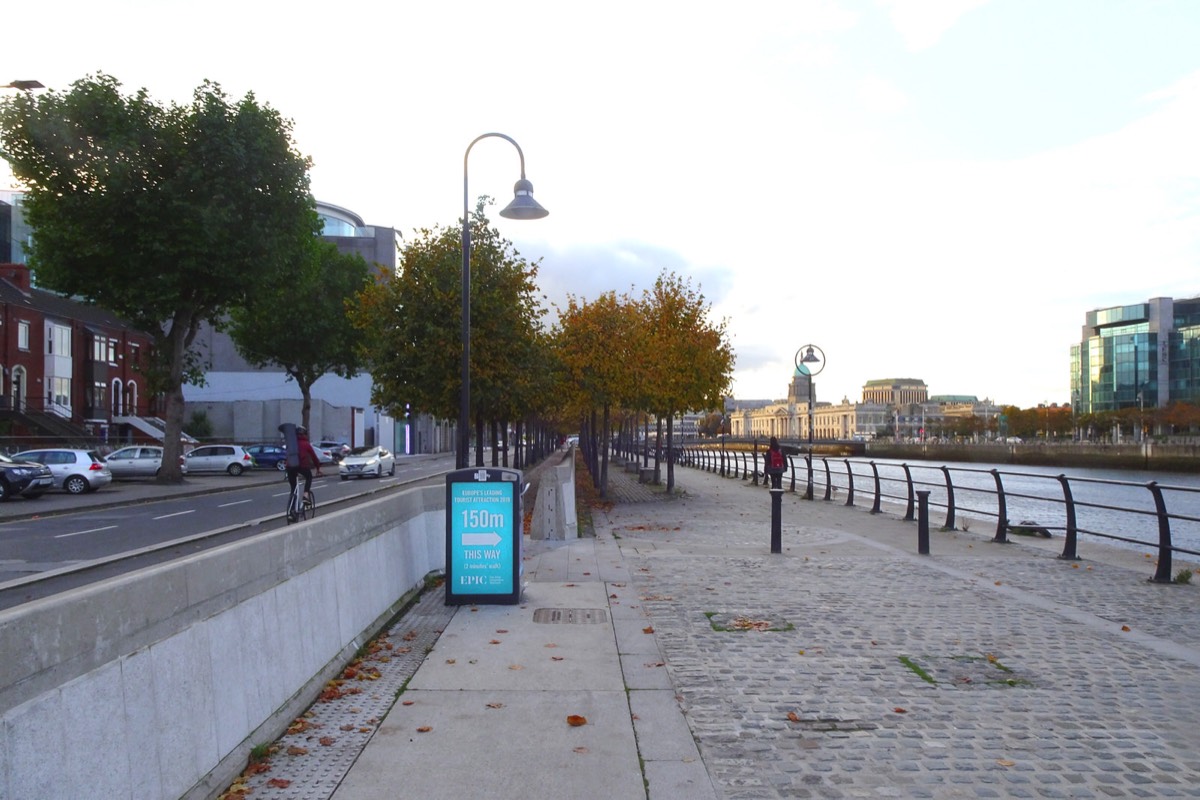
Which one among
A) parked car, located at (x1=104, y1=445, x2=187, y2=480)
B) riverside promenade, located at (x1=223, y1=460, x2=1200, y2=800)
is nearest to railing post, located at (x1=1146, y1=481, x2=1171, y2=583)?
riverside promenade, located at (x1=223, y1=460, x2=1200, y2=800)

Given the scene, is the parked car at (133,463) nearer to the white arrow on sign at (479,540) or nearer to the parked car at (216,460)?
the parked car at (216,460)

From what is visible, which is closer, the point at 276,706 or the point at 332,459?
the point at 276,706

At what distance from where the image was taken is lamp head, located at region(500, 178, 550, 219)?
47.7 feet

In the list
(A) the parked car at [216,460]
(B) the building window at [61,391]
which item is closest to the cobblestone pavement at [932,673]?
(A) the parked car at [216,460]

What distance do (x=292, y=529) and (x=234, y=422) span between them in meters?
71.4

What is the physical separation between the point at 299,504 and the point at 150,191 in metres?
17.2

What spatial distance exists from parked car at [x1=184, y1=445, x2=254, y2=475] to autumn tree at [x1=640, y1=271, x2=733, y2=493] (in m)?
24.5

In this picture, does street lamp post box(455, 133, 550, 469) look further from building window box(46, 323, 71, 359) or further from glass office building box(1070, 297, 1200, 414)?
glass office building box(1070, 297, 1200, 414)

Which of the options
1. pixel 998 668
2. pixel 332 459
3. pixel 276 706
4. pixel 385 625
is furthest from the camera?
pixel 332 459

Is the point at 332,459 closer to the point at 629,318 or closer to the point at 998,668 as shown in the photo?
the point at 629,318

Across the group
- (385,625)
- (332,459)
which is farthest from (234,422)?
(385,625)

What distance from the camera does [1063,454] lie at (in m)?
82.1

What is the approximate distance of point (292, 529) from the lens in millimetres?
6203

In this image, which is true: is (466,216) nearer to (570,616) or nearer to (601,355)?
(570,616)
